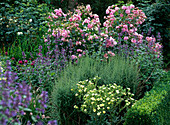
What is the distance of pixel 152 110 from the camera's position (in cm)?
288

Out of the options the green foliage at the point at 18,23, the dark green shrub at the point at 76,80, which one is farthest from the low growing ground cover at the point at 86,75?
the green foliage at the point at 18,23

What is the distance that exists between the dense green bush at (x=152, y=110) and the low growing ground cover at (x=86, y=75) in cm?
3

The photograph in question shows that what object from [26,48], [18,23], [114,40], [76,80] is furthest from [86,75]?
[18,23]

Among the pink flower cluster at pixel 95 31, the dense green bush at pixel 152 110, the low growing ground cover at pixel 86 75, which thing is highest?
the pink flower cluster at pixel 95 31

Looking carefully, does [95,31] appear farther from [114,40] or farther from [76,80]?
[76,80]

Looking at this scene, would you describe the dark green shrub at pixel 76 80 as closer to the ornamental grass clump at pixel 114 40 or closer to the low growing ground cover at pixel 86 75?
the low growing ground cover at pixel 86 75

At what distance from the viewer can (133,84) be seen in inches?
150

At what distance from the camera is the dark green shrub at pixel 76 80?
3316 millimetres

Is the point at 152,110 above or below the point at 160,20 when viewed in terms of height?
below

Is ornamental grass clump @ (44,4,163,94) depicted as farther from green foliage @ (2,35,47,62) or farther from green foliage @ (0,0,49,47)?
green foliage @ (0,0,49,47)

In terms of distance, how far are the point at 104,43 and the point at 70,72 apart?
1.38 metres

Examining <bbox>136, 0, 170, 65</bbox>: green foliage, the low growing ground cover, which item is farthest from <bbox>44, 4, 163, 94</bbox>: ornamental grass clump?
<bbox>136, 0, 170, 65</bbox>: green foliage

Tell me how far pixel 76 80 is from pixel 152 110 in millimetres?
1299

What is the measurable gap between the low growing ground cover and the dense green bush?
0.03 m
